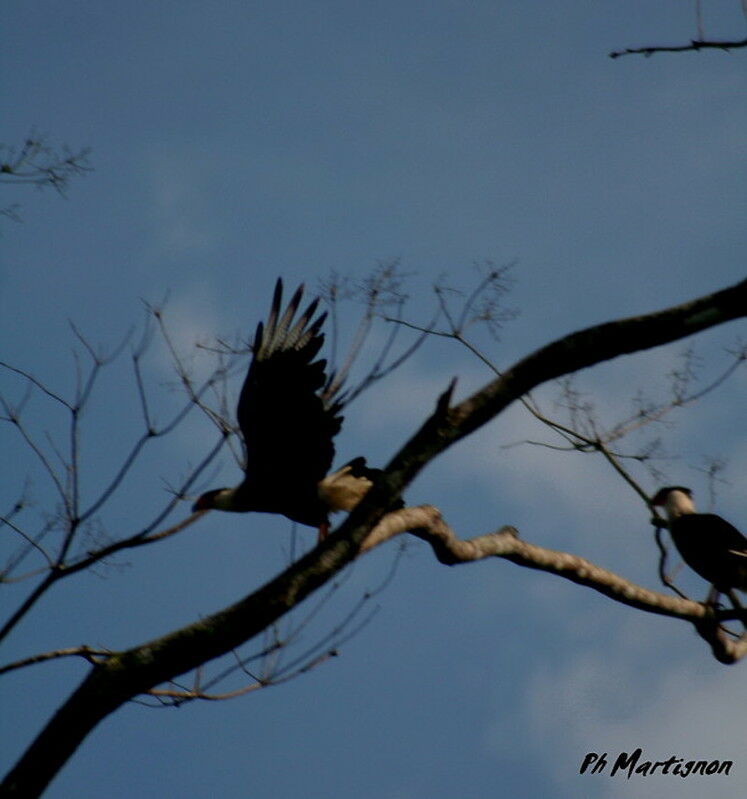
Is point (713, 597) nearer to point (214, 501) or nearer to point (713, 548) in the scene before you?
point (713, 548)

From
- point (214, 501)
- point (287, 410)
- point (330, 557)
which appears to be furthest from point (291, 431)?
point (330, 557)

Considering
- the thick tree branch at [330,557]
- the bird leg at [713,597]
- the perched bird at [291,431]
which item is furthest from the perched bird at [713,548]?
the thick tree branch at [330,557]

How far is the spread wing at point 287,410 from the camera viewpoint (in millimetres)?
4906

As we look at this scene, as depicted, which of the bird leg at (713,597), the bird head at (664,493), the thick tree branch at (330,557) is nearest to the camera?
the thick tree branch at (330,557)

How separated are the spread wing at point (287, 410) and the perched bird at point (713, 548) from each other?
2005 mm

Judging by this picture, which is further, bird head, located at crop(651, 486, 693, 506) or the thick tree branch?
bird head, located at crop(651, 486, 693, 506)

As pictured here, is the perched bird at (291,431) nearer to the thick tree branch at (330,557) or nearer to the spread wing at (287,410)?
the spread wing at (287,410)

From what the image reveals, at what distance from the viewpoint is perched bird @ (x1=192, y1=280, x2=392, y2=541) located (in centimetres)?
491

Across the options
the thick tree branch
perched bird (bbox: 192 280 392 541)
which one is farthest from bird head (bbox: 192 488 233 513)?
the thick tree branch

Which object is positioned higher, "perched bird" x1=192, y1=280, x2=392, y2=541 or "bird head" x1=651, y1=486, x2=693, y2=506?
"bird head" x1=651, y1=486, x2=693, y2=506

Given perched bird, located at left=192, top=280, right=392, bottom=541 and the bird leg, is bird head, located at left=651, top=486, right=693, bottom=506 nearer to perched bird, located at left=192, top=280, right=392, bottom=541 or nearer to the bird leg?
the bird leg

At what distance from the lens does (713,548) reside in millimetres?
5195

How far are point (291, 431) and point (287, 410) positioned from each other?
0.12 m

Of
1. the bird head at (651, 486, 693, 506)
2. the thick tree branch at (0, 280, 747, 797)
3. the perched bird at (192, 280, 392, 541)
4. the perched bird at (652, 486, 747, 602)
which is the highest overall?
the bird head at (651, 486, 693, 506)
